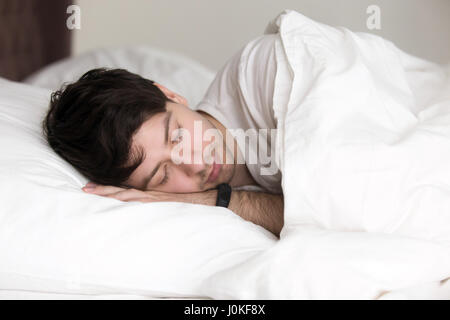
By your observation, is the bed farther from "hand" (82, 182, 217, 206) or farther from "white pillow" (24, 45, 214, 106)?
"white pillow" (24, 45, 214, 106)

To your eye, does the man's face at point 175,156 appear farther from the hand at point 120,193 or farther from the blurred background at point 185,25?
the blurred background at point 185,25

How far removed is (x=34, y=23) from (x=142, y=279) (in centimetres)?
177

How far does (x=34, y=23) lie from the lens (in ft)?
7.09

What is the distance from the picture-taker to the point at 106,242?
0.76m

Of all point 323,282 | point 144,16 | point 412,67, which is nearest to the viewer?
point 323,282

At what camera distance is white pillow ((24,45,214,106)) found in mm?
1698

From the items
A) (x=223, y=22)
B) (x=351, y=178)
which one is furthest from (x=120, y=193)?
(x=223, y=22)

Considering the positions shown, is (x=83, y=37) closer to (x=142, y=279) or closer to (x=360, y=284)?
(x=142, y=279)

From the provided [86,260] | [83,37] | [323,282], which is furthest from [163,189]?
[83,37]

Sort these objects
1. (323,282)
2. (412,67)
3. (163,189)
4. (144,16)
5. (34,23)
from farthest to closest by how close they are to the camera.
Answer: (144,16) < (34,23) < (412,67) < (163,189) < (323,282)

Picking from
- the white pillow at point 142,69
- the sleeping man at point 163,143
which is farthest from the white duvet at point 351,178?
the white pillow at point 142,69

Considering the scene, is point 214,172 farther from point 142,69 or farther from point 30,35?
point 30,35

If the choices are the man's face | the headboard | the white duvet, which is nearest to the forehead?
the man's face

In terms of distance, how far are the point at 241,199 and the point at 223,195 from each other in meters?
0.04
